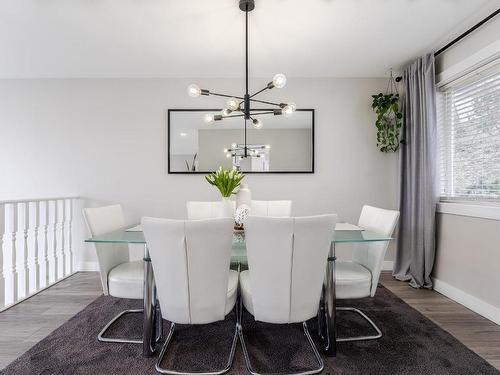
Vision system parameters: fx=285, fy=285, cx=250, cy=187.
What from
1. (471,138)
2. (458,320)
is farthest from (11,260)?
(471,138)

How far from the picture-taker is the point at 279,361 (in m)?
1.68

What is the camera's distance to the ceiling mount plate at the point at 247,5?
2.02 meters

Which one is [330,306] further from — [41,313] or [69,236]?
[69,236]

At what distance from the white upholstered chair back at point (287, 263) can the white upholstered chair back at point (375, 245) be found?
1.93 ft

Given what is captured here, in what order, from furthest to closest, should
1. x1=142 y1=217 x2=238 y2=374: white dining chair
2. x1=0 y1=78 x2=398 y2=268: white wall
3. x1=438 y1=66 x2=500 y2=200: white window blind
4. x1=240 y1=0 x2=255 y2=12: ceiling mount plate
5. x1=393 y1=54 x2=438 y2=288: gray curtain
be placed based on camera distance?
x1=0 y1=78 x2=398 y2=268: white wall, x1=393 y1=54 x2=438 y2=288: gray curtain, x1=438 y1=66 x2=500 y2=200: white window blind, x1=240 y1=0 x2=255 y2=12: ceiling mount plate, x1=142 y1=217 x2=238 y2=374: white dining chair

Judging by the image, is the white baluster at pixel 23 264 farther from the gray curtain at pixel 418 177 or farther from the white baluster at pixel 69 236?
the gray curtain at pixel 418 177

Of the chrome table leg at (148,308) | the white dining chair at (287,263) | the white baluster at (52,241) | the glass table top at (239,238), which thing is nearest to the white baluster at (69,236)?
the white baluster at (52,241)

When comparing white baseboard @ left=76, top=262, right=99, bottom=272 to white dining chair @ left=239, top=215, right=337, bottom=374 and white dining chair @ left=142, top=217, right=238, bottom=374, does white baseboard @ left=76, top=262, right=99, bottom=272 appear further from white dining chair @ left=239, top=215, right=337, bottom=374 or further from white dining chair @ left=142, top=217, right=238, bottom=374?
white dining chair @ left=239, top=215, right=337, bottom=374

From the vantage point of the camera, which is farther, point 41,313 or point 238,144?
point 238,144

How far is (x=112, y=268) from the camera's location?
2.04 metres

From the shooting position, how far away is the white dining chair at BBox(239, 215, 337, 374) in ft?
4.59

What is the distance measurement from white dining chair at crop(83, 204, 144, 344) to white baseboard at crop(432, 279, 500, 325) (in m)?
2.62

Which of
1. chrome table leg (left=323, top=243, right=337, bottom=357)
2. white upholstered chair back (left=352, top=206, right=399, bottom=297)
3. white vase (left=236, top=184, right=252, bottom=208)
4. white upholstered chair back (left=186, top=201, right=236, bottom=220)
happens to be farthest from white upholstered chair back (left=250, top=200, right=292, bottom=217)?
chrome table leg (left=323, top=243, right=337, bottom=357)

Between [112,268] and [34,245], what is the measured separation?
57.3 inches
